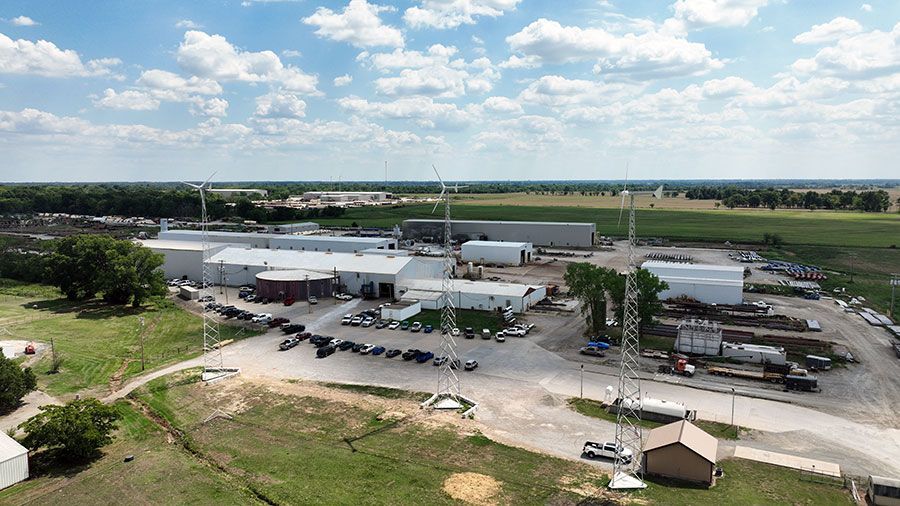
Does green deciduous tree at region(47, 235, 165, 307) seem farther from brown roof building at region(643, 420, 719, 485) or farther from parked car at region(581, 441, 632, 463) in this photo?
brown roof building at region(643, 420, 719, 485)

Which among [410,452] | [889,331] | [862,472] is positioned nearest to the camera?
[862,472]

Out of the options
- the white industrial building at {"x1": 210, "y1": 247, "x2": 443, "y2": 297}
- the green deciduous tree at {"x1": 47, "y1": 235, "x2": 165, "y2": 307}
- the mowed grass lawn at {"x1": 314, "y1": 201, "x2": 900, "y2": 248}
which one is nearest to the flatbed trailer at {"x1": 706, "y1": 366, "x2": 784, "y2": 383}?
the white industrial building at {"x1": 210, "y1": 247, "x2": 443, "y2": 297}

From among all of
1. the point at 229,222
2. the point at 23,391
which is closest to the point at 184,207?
the point at 229,222

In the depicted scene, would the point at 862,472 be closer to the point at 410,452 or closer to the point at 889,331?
the point at 410,452

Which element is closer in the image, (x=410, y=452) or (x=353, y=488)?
(x=353, y=488)

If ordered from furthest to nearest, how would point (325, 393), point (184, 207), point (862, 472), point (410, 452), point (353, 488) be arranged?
point (184, 207) < point (325, 393) < point (410, 452) < point (862, 472) < point (353, 488)

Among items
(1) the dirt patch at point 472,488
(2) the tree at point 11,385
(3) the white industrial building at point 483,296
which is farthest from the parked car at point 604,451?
(2) the tree at point 11,385

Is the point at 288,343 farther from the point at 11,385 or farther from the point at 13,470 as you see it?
the point at 13,470

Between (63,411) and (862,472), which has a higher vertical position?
(63,411)
